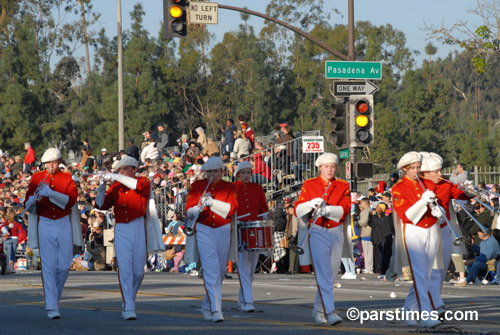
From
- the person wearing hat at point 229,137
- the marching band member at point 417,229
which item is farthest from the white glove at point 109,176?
the person wearing hat at point 229,137

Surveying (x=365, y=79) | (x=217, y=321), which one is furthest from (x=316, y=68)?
(x=217, y=321)

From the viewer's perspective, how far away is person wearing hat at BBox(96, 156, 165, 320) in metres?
11.3

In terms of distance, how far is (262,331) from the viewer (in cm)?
991

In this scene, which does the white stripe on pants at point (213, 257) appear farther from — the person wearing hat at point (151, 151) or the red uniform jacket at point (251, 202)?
the person wearing hat at point (151, 151)

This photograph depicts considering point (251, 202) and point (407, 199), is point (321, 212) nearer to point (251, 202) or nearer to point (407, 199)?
point (407, 199)

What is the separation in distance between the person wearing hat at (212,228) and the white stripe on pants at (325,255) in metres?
1.12

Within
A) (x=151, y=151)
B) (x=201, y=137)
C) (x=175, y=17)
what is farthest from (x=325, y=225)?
(x=151, y=151)

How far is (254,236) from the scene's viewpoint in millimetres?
12641

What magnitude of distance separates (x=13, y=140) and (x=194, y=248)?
44615mm

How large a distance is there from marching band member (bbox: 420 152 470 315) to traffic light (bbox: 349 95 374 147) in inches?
356

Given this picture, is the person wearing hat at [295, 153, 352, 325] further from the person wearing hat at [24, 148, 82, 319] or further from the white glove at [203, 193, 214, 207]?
the person wearing hat at [24, 148, 82, 319]

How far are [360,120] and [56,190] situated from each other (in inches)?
384

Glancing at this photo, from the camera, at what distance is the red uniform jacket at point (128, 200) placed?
11469 mm

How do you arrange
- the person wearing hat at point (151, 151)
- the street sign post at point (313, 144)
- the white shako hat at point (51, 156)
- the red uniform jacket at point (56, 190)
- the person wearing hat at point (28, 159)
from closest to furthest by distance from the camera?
the red uniform jacket at point (56, 190) → the white shako hat at point (51, 156) → the street sign post at point (313, 144) → the person wearing hat at point (151, 151) → the person wearing hat at point (28, 159)
